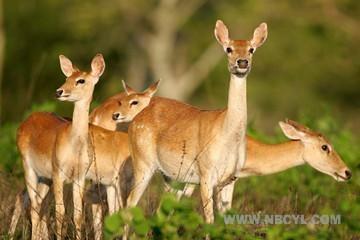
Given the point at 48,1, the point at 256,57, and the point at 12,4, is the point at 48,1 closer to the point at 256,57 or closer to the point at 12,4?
the point at 12,4

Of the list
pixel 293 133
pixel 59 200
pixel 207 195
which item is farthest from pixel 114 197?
pixel 293 133

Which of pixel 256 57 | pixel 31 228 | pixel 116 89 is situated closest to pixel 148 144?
pixel 31 228

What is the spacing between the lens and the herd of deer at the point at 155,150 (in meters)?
9.19

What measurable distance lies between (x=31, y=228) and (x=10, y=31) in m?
25.7

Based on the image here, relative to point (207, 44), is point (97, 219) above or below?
below

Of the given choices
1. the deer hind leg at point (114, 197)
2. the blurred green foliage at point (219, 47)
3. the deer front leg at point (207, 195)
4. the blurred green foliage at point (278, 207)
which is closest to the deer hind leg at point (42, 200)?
the deer hind leg at point (114, 197)

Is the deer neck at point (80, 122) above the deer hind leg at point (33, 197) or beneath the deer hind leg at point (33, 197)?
above

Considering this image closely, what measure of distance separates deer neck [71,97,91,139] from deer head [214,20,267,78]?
55.4 inches

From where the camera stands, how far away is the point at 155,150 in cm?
989

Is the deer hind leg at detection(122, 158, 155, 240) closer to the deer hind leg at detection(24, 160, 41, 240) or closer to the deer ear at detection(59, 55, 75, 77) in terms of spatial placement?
the deer hind leg at detection(24, 160, 41, 240)

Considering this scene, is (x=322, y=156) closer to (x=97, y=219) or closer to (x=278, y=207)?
(x=278, y=207)

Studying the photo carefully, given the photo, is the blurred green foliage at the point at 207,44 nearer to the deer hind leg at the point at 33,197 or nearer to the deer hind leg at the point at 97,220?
the deer hind leg at the point at 33,197

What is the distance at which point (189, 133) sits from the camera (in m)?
9.55

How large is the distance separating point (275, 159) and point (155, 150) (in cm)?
120
